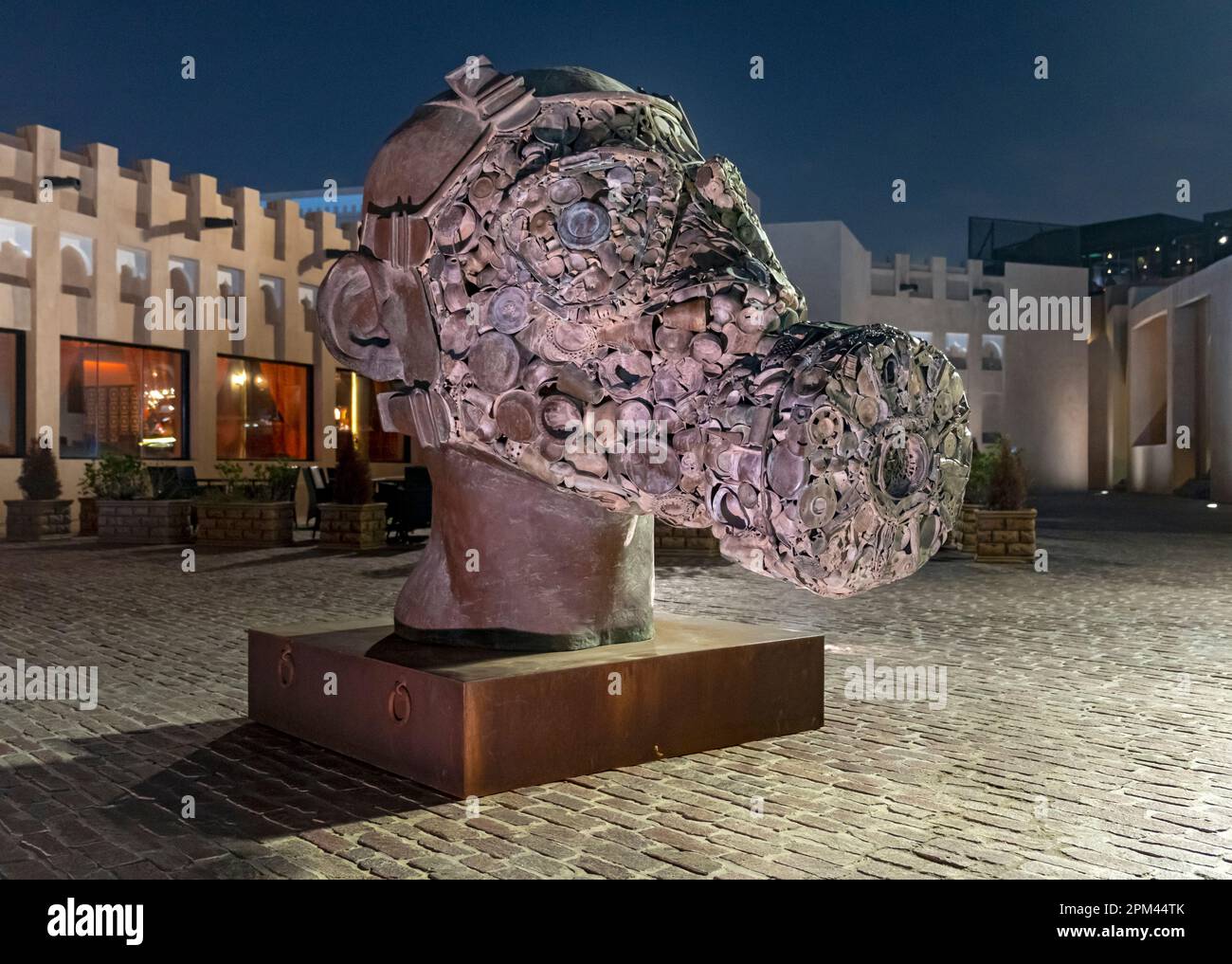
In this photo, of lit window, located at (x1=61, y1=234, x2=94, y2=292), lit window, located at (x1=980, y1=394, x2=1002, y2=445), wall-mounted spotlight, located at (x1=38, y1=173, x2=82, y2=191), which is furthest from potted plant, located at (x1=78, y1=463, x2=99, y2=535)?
lit window, located at (x1=980, y1=394, x2=1002, y2=445)

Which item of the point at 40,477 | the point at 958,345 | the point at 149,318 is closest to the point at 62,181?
the point at 149,318

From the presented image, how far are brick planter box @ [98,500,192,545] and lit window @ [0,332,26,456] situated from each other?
3861mm

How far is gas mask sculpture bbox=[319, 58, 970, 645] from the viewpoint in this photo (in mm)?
3006

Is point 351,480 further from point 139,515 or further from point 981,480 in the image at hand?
point 981,480

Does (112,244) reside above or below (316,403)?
above

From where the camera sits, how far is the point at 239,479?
18250mm

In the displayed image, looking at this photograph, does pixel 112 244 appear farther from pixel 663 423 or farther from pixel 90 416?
pixel 663 423

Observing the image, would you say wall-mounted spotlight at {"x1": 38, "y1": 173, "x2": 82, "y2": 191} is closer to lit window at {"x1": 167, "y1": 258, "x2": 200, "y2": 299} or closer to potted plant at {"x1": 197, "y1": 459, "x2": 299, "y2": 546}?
lit window at {"x1": 167, "y1": 258, "x2": 200, "y2": 299}

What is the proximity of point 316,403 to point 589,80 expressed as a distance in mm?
23867

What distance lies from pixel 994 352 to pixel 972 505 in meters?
27.5

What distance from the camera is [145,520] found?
18.0 meters

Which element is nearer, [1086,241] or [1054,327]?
[1054,327]

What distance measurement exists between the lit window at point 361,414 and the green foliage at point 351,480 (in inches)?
407
